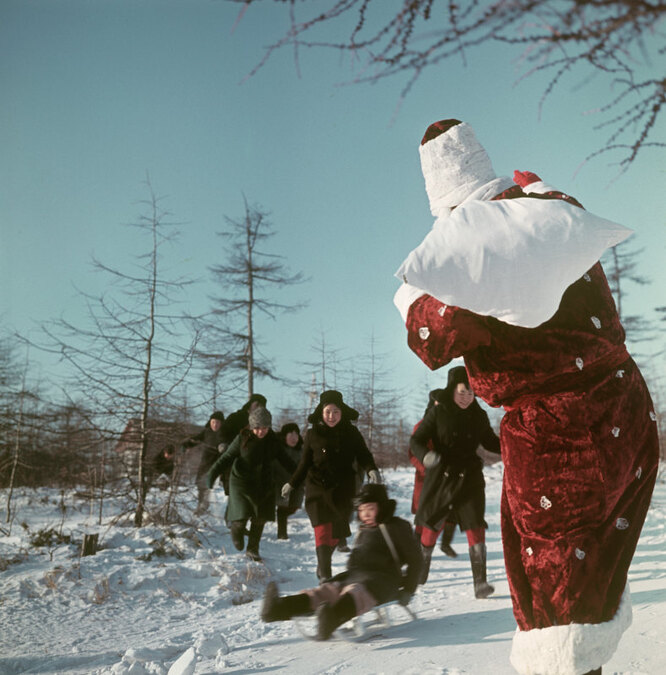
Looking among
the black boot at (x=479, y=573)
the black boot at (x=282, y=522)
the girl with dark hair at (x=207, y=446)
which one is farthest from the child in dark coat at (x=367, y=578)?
the girl with dark hair at (x=207, y=446)

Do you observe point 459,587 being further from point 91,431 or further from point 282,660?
point 91,431

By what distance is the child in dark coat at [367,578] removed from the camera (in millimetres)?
2883

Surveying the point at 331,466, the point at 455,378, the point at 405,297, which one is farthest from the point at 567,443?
the point at 331,466

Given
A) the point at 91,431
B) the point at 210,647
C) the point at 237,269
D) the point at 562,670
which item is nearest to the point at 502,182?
the point at 562,670

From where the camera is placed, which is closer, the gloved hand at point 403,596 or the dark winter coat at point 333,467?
the gloved hand at point 403,596

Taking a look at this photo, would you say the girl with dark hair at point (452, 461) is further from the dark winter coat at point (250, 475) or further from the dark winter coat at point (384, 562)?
the dark winter coat at point (250, 475)

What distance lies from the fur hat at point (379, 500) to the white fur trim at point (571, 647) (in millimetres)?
2090

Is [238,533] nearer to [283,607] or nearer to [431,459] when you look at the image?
[431,459]

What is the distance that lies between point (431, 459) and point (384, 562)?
1.30 metres

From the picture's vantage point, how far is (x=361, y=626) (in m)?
3.20

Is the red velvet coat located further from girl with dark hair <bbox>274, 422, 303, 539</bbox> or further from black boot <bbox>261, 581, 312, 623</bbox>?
girl with dark hair <bbox>274, 422, 303, 539</bbox>

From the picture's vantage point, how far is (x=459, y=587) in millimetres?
4320

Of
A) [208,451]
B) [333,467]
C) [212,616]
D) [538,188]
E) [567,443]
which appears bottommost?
[212,616]

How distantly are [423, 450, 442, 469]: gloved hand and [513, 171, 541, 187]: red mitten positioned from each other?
9.76 ft
